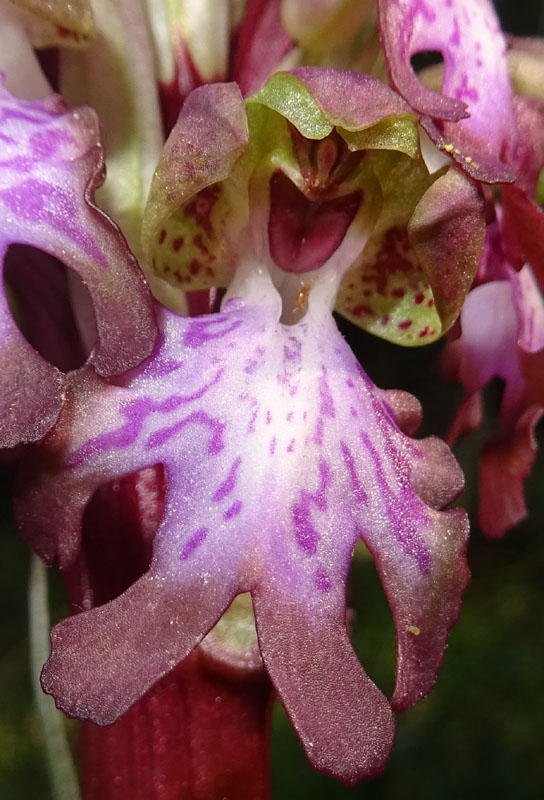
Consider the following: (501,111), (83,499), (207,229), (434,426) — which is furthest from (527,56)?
(434,426)

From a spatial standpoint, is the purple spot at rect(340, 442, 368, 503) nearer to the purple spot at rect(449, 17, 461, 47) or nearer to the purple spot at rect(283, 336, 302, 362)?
the purple spot at rect(283, 336, 302, 362)

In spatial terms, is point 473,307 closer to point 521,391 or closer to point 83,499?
point 521,391

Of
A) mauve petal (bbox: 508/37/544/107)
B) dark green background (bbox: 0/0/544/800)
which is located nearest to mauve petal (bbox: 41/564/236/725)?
mauve petal (bbox: 508/37/544/107)

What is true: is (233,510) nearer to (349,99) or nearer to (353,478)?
(353,478)

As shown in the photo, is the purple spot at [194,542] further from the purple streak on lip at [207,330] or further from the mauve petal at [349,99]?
the mauve petal at [349,99]

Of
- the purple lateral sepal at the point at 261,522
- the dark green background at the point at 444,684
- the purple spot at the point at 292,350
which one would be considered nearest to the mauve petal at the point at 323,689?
the purple lateral sepal at the point at 261,522

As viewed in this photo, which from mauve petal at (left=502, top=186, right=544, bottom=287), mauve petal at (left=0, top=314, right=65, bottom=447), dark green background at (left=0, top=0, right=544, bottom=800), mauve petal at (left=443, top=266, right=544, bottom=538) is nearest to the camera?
mauve petal at (left=0, top=314, right=65, bottom=447)
